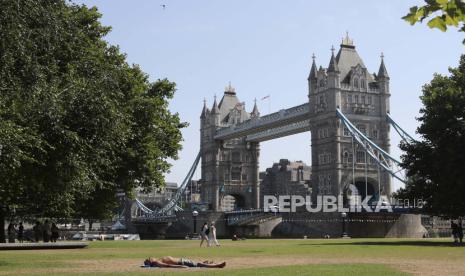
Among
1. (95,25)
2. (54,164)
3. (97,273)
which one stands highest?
(95,25)

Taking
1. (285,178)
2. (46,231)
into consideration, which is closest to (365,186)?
(46,231)

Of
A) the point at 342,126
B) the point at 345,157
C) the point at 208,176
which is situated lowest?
the point at 208,176

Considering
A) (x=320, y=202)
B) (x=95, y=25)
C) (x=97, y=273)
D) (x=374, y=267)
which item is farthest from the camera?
(x=320, y=202)

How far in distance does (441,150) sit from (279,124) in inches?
2635

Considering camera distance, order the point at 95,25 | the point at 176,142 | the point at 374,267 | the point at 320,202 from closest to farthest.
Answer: the point at 374,267 < the point at 95,25 < the point at 176,142 < the point at 320,202

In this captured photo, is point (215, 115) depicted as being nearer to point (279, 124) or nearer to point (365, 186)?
point (279, 124)

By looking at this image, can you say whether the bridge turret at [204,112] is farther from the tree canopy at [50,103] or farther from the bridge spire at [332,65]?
the tree canopy at [50,103]

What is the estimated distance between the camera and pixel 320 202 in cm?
8044

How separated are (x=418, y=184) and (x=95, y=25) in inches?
815

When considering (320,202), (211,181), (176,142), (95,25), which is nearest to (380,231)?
(320,202)

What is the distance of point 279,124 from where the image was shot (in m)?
105

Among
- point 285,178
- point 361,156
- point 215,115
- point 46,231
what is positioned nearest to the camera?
point 46,231

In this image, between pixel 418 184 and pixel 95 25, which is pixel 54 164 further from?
pixel 418 184

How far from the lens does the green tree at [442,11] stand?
5.93 m
